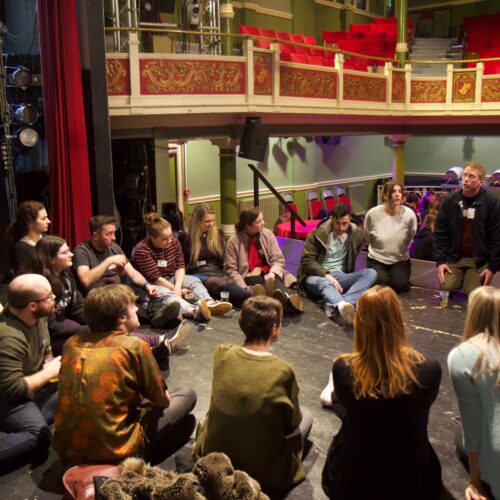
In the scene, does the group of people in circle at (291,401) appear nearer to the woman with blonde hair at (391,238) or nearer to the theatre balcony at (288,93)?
the woman with blonde hair at (391,238)

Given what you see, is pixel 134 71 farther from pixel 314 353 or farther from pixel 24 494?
pixel 24 494

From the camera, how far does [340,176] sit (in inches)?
547

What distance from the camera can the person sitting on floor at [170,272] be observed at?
4461mm

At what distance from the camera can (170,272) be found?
4.70 meters

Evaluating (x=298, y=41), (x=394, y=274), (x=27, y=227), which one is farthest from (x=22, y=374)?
(x=298, y=41)

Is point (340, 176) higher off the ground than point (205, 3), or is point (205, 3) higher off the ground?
point (205, 3)

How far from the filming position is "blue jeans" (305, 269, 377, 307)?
462cm

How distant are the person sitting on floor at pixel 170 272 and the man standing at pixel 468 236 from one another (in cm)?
186

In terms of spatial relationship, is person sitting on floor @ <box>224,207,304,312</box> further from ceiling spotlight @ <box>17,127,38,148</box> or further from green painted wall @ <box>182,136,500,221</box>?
green painted wall @ <box>182,136,500,221</box>

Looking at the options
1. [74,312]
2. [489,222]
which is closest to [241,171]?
[489,222]

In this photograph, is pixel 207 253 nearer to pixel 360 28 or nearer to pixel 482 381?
pixel 482 381

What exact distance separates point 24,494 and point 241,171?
931cm

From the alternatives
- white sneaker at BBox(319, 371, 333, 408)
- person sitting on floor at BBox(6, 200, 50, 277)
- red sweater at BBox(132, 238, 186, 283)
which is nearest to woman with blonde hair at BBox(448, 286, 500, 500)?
white sneaker at BBox(319, 371, 333, 408)

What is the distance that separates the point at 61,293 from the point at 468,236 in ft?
10.6
